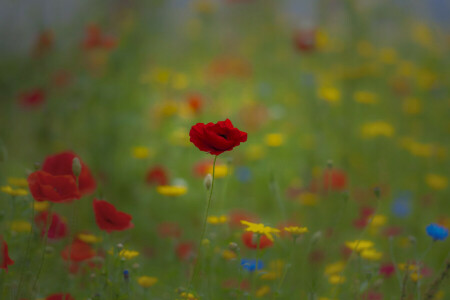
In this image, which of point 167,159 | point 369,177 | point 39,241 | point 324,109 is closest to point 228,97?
point 324,109

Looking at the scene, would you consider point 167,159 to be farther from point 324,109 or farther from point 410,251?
point 410,251

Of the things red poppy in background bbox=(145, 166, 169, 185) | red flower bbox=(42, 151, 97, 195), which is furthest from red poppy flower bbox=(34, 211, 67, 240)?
red poppy in background bbox=(145, 166, 169, 185)

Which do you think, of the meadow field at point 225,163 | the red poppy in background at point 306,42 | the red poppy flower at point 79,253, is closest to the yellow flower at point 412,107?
the meadow field at point 225,163

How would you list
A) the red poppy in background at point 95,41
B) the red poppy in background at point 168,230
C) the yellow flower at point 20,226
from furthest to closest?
1. the red poppy in background at point 95,41
2. the red poppy in background at point 168,230
3. the yellow flower at point 20,226

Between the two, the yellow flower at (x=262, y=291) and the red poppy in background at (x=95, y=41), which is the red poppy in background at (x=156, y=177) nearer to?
the red poppy in background at (x=95, y=41)

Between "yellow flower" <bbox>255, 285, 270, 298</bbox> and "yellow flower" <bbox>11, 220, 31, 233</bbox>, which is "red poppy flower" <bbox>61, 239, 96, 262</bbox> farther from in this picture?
"yellow flower" <bbox>255, 285, 270, 298</bbox>

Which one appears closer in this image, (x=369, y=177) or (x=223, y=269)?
(x=223, y=269)
